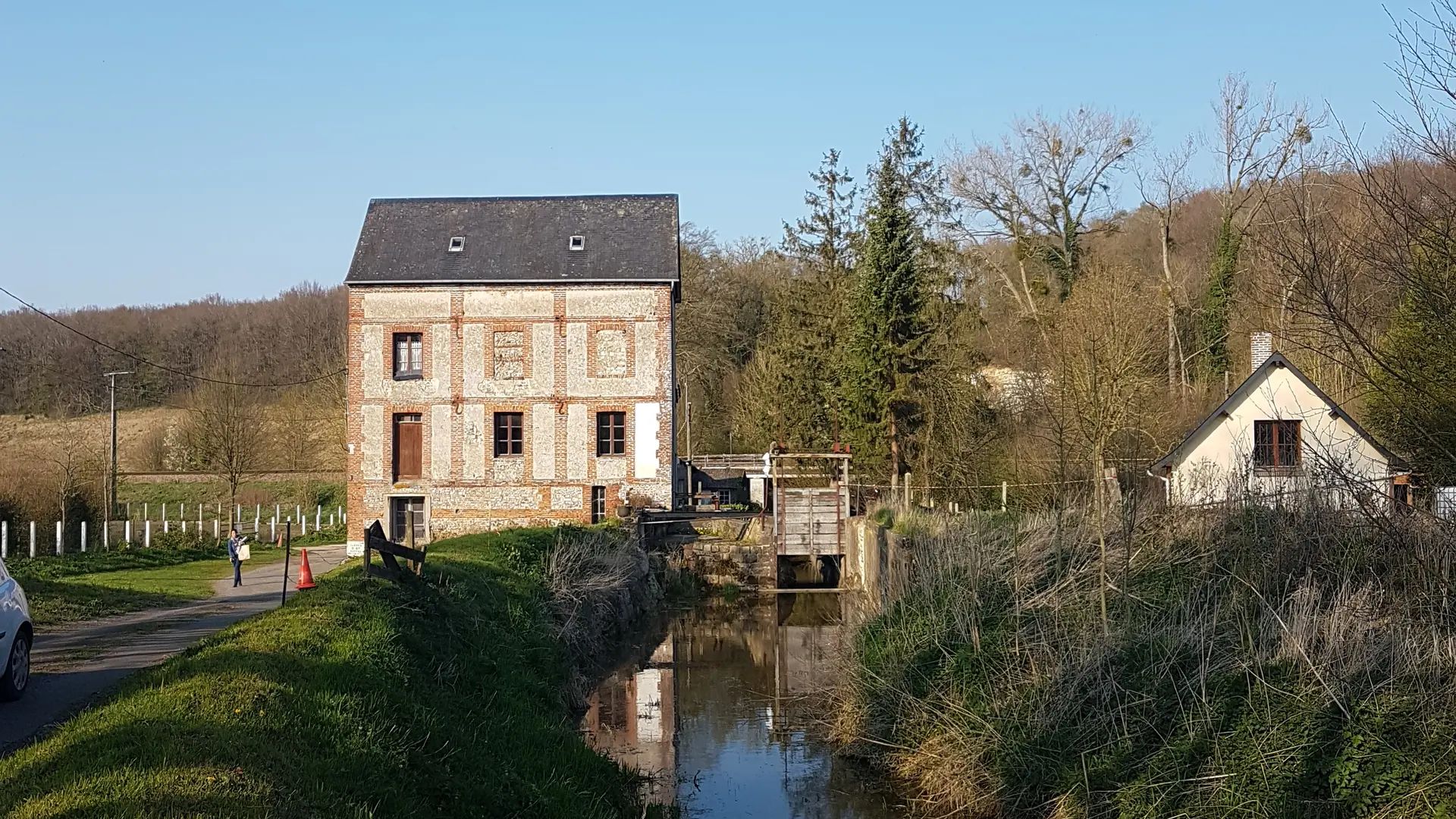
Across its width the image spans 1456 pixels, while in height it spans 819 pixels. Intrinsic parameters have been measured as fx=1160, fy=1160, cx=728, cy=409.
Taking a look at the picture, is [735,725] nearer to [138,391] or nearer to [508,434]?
[508,434]

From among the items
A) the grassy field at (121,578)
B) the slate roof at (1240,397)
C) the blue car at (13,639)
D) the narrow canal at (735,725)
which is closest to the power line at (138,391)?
the grassy field at (121,578)

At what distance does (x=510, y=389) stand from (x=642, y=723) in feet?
58.2

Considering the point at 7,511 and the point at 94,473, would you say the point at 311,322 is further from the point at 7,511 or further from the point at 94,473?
the point at 7,511

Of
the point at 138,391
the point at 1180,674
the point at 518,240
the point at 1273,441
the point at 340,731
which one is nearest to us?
the point at 340,731

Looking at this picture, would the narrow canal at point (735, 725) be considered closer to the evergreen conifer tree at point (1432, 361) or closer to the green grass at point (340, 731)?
the green grass at point (340, 731)

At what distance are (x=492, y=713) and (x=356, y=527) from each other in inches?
895

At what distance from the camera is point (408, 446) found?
107ft

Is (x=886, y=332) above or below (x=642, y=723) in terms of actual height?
above

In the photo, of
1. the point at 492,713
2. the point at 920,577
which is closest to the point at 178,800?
the point at 492,713

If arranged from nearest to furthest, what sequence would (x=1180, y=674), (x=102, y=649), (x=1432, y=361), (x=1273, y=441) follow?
(x=1180, y=674)
(x=1432, y=361)
(x=102, y=649)
(x=1273, y=441)

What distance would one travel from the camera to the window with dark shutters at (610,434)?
3250cm

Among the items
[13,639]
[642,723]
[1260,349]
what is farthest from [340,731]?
[1260,349]

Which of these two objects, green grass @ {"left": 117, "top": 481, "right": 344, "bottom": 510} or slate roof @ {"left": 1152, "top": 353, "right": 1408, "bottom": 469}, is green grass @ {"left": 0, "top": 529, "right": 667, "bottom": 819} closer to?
slate roof @ {"left": 1152, "top": 353, "right": 1408, "bottom": 469}

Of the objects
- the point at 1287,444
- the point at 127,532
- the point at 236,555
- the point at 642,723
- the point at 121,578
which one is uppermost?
the point at 1287,444
